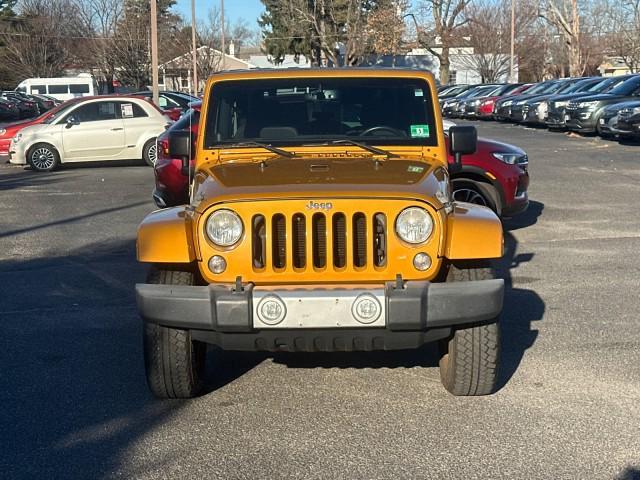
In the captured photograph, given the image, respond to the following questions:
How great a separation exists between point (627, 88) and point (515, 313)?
64.4 feet

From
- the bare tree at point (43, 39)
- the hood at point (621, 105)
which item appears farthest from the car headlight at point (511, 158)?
the bare tree at point (43, 39)

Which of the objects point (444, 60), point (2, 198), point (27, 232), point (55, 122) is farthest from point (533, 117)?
point (444, 60)

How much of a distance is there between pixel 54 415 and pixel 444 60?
5690 cm

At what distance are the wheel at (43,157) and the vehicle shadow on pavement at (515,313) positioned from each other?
40.1ft

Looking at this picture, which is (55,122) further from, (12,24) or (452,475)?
(12,24)

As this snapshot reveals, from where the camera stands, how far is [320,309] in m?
4.46

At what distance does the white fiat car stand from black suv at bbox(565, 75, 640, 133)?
1172cm

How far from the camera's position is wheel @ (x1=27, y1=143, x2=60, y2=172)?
19281 millimetres

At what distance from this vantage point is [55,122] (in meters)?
19.3

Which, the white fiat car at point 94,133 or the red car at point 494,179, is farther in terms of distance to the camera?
the white fiat car at point 94,133

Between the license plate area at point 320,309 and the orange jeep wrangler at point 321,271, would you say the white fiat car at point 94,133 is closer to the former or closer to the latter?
the orange jeep wrangler at point 321,271

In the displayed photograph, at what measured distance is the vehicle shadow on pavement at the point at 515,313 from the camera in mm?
5844

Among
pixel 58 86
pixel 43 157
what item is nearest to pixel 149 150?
pixel 43 157

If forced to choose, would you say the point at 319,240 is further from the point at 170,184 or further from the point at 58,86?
the point at 58,86
